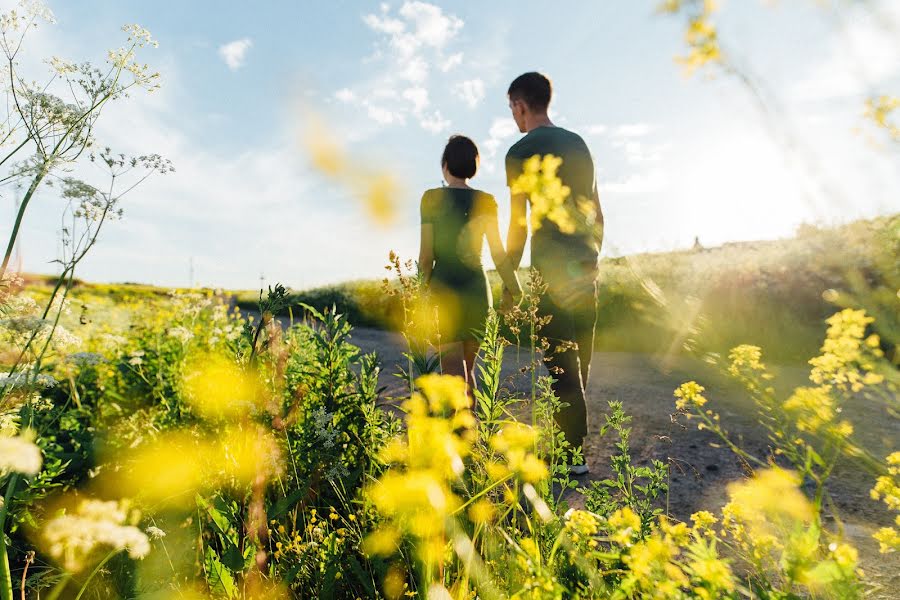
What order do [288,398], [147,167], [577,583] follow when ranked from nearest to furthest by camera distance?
[577,583], [147,167], [288,398]

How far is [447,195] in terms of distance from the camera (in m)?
3.48

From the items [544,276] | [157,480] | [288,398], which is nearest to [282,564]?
[157,480]

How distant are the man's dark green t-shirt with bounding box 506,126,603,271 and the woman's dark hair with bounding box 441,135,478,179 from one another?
22.4 inches

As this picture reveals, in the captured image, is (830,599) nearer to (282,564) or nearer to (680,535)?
(680,535)

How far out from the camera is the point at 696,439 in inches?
150

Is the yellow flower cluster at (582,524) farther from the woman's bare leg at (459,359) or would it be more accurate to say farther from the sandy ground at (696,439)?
the woman's bare leg at (459,359)

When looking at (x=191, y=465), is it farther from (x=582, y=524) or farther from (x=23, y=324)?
(x=582, y=524)

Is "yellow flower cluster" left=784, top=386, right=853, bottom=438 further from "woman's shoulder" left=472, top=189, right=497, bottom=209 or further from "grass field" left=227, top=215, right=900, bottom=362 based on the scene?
"grass field" left=227, top=215, right=900, bottom=362

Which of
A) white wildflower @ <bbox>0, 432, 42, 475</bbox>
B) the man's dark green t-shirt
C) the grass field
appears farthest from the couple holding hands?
white wildflower @ <bbox>0, 432, 42, 475</bbox>

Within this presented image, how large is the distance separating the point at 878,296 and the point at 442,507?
1061 millimetres

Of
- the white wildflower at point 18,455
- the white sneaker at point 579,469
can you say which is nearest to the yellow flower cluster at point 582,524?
the white wildflower at point 18,455

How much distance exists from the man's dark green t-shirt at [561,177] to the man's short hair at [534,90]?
27 centimetres

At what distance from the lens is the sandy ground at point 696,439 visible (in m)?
2.55

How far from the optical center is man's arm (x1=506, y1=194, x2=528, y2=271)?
305 centimetres
